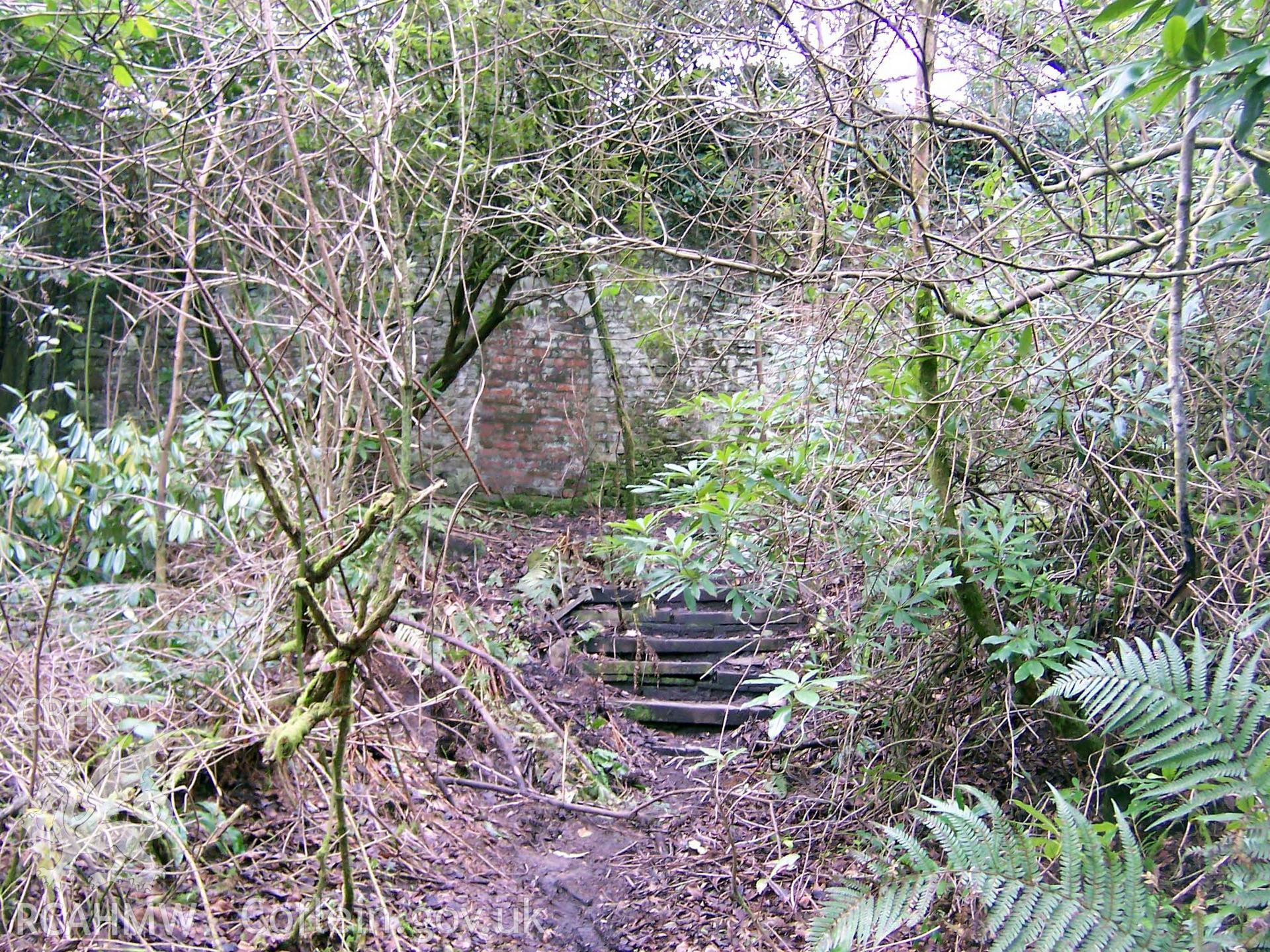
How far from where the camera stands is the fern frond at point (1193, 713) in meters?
1.83

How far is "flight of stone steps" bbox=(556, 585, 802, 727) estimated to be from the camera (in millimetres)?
4852

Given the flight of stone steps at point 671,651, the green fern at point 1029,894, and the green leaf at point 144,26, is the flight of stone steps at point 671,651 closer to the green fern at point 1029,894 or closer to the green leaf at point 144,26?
the green fern at point 1029,894

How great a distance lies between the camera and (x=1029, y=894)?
6.08 feet

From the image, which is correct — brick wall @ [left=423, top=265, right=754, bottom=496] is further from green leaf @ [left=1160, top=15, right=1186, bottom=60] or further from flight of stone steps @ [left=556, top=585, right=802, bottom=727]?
green leaf @ [left=1160, top=15, right=1186, bottom=60]

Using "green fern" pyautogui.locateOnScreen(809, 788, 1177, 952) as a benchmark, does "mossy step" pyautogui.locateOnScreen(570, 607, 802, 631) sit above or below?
below

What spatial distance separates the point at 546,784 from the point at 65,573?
2513 millimetres

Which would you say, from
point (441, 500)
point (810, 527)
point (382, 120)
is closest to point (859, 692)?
point (810, 527)

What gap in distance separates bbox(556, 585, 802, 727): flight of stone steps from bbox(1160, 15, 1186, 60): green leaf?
3167 mm

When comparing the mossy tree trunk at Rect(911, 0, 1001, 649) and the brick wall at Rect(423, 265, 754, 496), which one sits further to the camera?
the brick wall at Rect(423, 265, 754, 496)

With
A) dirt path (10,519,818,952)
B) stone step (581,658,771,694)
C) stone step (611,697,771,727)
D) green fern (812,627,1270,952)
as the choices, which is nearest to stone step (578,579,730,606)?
stone step (581,658,771,694)

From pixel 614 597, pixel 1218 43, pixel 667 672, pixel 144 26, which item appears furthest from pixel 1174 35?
pixel 614 597

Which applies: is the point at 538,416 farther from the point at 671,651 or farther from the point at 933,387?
the point at 933,387

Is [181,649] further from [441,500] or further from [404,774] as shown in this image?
[441,500]

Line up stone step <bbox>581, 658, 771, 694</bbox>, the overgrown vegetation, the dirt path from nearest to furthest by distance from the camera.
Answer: the overgrown vegetation
the dirt path
stone step <bbox>581, 658, 771, 694</bbox>
